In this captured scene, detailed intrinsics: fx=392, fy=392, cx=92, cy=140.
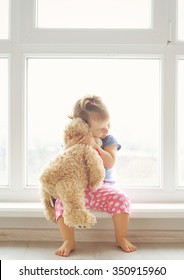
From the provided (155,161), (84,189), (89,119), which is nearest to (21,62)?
(89,119)

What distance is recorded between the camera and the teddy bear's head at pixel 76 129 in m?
1.85

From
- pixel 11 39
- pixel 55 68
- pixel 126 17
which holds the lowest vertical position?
pixel 55 68

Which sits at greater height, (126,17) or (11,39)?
(126,17)

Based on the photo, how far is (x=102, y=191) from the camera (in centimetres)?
184

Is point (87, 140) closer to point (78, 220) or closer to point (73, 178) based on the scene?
point (73, 178)

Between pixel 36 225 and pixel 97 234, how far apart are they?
0.31 meters

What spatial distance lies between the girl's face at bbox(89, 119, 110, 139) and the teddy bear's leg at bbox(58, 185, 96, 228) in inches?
11.8

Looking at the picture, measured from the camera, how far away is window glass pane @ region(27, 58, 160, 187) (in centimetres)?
212

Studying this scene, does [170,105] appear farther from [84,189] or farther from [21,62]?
[21,62]

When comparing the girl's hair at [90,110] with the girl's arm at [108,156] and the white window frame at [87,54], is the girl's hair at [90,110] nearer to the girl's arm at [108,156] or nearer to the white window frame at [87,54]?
the girl's arm at [108,156]

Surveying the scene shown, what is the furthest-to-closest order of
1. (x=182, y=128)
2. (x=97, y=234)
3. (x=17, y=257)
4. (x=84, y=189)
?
(x=182, y=128) → (x=97, y=234) → (x=84, y=189) → (x=17, y=257)

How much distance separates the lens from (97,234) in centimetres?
196

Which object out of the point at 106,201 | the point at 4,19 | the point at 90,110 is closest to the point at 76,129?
the point at 90,110

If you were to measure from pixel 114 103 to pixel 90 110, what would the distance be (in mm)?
289
